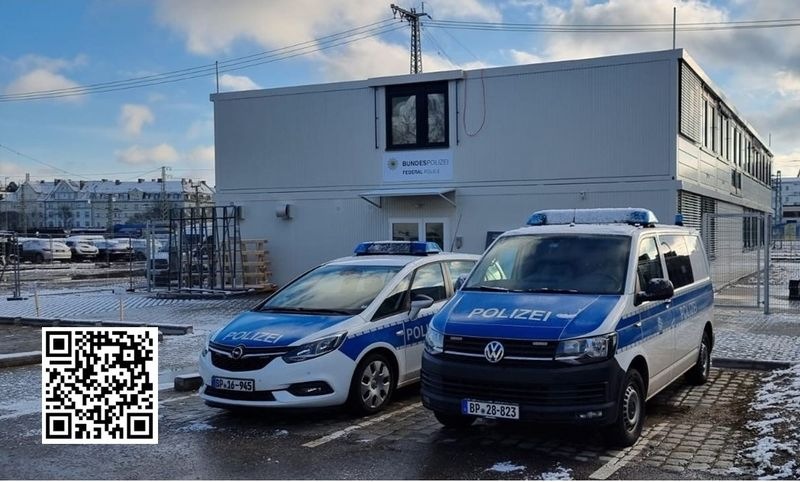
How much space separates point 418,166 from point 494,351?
586 inches

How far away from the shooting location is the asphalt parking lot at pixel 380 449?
5895 mm

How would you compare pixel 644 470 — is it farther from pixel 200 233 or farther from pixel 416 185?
pixel 200 233

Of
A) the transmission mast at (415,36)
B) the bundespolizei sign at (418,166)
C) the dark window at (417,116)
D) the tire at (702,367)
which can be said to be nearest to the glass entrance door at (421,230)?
the bundespolizei sign at (418,166)

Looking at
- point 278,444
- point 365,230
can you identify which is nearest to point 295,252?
point 365,230

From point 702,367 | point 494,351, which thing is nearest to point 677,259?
point 702,367

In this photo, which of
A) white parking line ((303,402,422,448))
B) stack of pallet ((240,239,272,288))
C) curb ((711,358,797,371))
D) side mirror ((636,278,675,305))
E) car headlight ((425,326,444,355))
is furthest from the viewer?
stack of pallet ((240,239,272,288))

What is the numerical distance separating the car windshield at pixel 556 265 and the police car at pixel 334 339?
1.11 meters

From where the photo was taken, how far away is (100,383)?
6098 millimetres

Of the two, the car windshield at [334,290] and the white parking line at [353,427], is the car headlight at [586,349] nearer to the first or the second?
the white parking line at [353,427]

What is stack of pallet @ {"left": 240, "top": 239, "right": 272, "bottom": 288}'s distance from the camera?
877 inches

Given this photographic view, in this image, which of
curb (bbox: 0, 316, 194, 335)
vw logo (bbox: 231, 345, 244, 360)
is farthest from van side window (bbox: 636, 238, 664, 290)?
curb (bbox: 0, 316, 194, 335)

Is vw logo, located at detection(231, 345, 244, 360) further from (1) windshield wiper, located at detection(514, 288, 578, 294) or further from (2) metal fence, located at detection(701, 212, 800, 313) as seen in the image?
(2) metal fence, located at detection(701, 212, 800, 313)

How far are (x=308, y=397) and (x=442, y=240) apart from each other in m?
13.4

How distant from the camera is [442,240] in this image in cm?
2044
